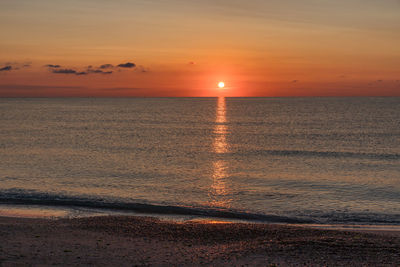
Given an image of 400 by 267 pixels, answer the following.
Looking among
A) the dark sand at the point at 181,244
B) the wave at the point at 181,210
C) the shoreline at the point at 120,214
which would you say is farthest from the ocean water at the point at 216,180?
the dark sand at the point at 181,244

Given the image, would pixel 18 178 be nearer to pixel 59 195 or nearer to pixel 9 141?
pixel 59 195

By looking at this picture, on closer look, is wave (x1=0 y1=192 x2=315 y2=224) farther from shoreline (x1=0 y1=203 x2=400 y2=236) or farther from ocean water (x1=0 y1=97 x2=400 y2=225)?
shoreline (x1=0 y1=203 x2=400 y2=236)

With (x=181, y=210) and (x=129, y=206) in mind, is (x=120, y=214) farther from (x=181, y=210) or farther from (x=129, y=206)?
(x=181, y=210)

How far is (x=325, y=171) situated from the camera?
32.5m

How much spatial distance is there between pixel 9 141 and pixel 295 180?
134 feet

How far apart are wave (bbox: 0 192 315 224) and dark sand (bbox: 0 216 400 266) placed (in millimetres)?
2320

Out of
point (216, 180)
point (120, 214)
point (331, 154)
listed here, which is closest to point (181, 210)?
point (120, 214)

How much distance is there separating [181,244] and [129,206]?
26.8ft

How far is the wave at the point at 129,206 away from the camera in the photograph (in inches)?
782

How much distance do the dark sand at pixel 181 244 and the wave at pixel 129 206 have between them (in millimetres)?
2320

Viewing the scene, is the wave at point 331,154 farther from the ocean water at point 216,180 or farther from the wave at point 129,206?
the wave at point 129,206

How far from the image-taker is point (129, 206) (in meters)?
21.8

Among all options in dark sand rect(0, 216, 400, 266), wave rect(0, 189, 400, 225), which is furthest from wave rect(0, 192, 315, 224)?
dark sand rect(0, 216, 400, 266)

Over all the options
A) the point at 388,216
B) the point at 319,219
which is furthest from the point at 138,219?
the point at 388,216
